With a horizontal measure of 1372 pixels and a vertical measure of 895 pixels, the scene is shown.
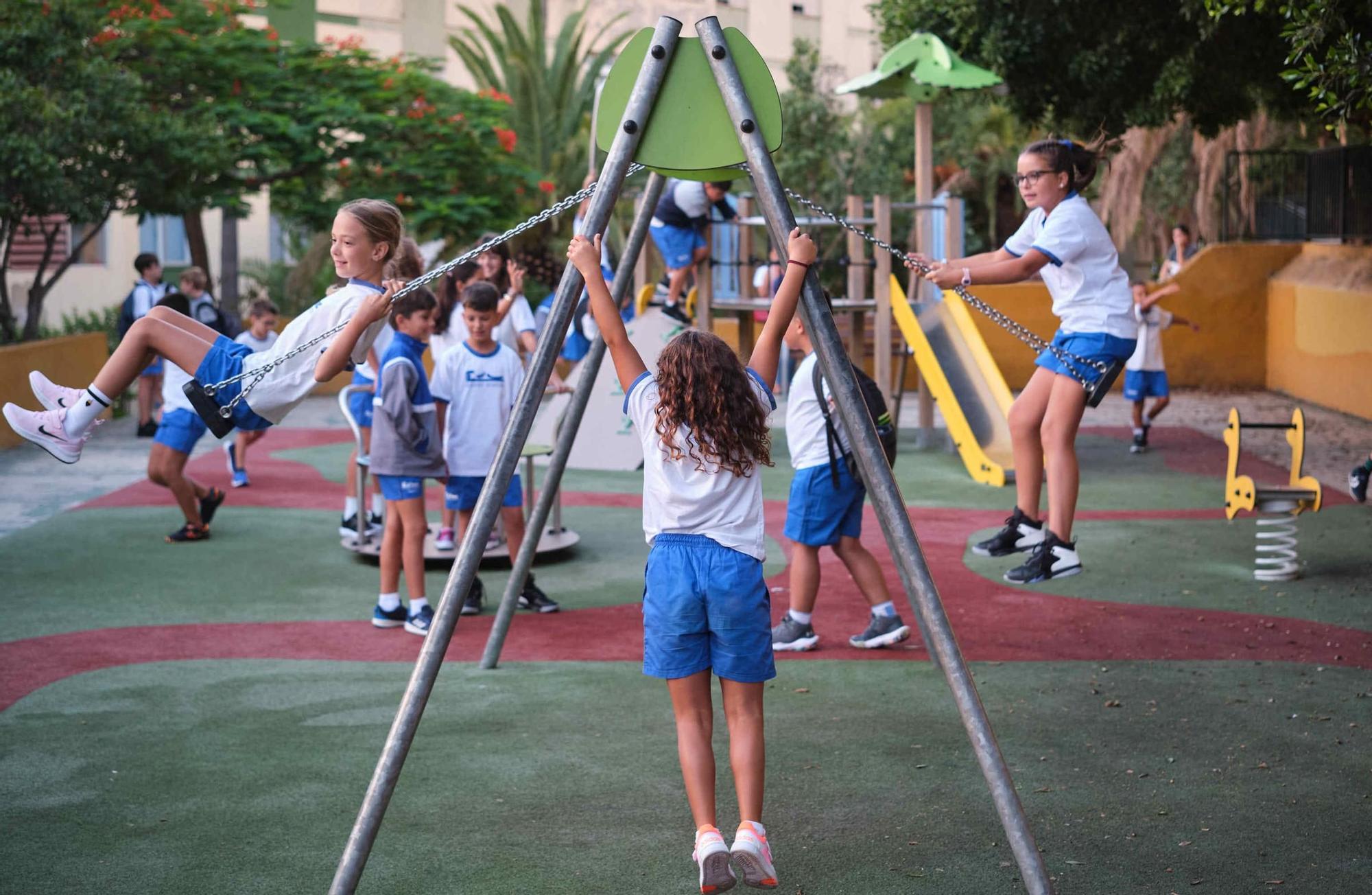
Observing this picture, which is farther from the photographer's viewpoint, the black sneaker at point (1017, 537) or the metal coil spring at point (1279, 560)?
the metal coil spring at point (1279, 560)

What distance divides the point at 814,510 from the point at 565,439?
3.77 feet

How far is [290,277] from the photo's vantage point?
21.4 metres

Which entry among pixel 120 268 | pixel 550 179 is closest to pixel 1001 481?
pixel 550 179

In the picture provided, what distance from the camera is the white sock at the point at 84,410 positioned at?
14.2 ft

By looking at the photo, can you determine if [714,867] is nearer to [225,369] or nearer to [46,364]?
[225,369]

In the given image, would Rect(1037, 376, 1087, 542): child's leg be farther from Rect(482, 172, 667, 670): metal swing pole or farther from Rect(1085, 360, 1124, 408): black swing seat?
Rect(482, 172, 667, 670): metal swing pole

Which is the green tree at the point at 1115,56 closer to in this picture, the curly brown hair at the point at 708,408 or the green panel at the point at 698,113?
the green panel at the point at 698,113

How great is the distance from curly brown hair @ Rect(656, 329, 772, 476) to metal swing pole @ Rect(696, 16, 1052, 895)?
0.28 metres

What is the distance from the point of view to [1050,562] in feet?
18.8

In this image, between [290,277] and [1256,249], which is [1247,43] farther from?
[290,277]

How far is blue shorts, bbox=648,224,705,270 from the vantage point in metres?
12.1

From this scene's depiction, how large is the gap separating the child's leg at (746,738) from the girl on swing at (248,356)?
1521 millimetres

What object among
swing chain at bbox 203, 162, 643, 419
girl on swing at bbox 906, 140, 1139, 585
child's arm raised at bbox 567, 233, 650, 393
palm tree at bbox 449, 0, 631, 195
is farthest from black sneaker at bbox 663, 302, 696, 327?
palm tree at bbox 449, 0, 631, 195

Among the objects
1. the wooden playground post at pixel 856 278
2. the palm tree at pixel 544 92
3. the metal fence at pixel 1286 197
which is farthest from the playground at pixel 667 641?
the palm tree at pixel 544 92
